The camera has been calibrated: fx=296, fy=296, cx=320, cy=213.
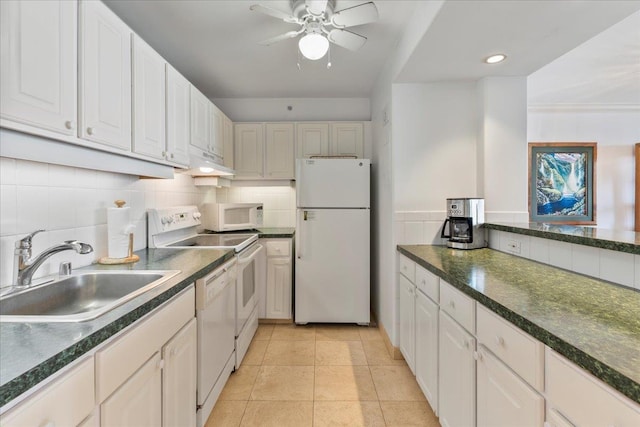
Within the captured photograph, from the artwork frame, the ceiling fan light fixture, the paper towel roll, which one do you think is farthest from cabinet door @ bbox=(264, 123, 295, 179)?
the artwork frame

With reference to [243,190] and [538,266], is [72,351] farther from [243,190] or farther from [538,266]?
[243,190]

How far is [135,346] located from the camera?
3.17 feet

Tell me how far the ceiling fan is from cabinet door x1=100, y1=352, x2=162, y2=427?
169cm

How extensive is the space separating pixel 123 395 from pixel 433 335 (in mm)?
1444

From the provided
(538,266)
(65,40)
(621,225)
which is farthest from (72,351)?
(621,225)

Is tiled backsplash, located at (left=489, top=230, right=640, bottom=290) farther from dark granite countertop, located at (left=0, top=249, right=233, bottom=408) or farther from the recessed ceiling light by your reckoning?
dark granite countertop, located at (left=0, top=249, right=233, bottom=408)

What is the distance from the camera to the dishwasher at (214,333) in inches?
61.2

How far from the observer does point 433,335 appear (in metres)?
1.65

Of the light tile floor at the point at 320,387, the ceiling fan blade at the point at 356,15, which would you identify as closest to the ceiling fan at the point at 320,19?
the ceiling fan blade at the point at 356,15

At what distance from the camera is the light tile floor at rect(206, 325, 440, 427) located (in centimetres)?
174

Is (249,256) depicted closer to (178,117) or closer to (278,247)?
(278,247)

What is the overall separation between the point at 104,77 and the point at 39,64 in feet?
1.06

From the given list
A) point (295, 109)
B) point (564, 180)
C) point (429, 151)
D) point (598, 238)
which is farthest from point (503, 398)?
point (564, 180)

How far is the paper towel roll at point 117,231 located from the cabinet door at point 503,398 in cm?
181
